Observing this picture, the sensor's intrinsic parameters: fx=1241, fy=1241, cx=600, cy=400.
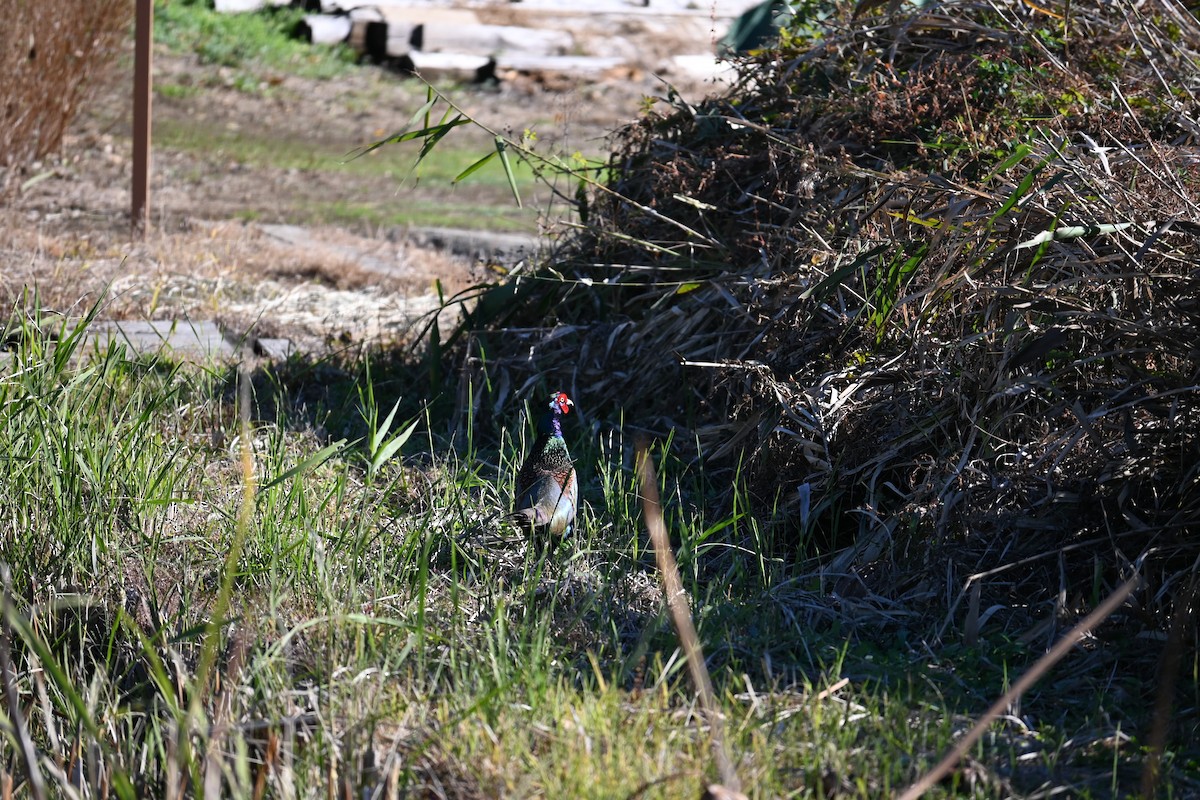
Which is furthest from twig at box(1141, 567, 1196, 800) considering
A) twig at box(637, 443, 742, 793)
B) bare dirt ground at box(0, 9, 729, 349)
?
bare dirt ground at box(0, 9, 729, 349)

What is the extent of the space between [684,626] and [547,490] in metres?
1.12

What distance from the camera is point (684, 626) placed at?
2027mm

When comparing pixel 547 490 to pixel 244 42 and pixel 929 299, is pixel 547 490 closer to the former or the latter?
pixel 929 299

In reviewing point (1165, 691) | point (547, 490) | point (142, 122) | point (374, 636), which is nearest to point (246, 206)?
point (142, 122)

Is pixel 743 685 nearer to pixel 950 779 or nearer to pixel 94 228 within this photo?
pixel 950 779

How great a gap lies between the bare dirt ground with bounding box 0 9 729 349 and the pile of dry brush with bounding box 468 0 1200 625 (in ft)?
1.95

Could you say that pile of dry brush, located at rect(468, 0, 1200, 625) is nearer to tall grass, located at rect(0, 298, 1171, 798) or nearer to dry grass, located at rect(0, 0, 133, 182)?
tall grass, located at rect(0, 298, 1171, 798)

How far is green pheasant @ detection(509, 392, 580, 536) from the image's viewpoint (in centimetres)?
310

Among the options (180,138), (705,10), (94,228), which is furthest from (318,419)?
(705,10)

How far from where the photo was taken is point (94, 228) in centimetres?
659

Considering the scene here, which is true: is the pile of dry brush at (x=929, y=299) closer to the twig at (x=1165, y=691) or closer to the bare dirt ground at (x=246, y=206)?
the twig at (x=1165, y=691)

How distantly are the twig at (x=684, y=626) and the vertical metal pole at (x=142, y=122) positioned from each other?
362 cm

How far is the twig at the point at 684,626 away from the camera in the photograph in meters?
1.95

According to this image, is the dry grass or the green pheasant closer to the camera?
the green pheasant
